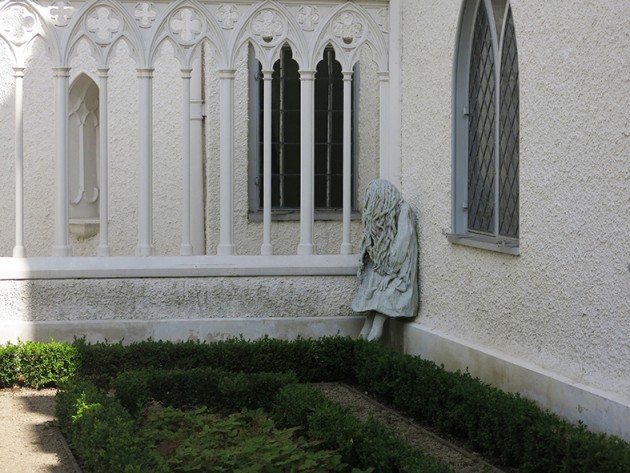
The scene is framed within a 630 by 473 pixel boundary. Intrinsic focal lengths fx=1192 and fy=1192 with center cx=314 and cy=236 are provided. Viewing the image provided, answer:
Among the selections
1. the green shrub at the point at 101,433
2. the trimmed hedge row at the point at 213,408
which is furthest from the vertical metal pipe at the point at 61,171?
the green shrub at the point at 101,433

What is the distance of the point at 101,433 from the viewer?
6746 millimetres

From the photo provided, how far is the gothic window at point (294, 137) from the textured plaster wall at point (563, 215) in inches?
176

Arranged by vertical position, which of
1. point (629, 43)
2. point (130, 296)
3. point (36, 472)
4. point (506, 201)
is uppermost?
point (629, 43)

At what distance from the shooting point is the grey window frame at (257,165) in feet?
47.2

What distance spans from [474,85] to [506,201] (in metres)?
1.26

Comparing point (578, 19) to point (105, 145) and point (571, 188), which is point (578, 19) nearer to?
point (571, 188)

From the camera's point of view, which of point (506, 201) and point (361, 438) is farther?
point (506, 201)

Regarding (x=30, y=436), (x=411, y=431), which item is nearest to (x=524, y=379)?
(x=411, y=431)

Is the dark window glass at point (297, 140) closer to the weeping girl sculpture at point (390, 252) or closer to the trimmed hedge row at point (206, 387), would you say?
the weeping girl sculpture at point (390, 252)

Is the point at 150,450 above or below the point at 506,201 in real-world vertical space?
below

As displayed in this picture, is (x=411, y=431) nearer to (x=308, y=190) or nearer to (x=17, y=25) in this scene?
(x=308, y=190)

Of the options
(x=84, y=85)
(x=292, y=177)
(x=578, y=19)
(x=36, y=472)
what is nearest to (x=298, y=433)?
(x=36, y=472)

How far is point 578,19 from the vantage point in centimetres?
727

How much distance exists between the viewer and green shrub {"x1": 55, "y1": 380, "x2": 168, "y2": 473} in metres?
6.14
